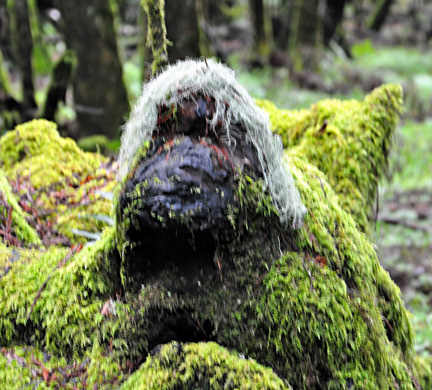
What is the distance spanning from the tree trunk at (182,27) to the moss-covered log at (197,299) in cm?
700

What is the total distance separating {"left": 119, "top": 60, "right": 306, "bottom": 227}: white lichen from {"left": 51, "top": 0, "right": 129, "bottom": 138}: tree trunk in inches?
225

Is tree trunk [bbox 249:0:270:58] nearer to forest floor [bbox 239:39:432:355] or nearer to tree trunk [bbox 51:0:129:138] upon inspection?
forest floor [bbox 239:39:432:355]

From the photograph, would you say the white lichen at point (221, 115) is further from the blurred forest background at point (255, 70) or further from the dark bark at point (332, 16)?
the dark bark at point (332, 16)

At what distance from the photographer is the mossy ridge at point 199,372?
1.85m

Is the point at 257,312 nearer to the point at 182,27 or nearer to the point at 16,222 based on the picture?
the point at 16,222

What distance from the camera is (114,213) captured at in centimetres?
215

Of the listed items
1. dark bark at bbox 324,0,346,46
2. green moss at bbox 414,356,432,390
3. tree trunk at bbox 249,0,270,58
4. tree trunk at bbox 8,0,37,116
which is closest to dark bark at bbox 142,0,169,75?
green moss at bbox 414,356,432,390

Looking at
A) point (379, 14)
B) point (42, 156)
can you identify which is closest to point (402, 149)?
point (42, 156)

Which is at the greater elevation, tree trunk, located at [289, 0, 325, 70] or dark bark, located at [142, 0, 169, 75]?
tree trunk, located at [289, 0, 325, 70]

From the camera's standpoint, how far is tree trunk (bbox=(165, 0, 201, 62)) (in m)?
8.64

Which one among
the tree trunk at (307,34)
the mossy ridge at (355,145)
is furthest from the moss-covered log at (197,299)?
the tree trunk at (307,34)

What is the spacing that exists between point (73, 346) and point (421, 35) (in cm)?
2721

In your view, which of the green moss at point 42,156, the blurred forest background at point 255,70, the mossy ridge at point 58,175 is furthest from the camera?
the blurred forest background at point 255,70

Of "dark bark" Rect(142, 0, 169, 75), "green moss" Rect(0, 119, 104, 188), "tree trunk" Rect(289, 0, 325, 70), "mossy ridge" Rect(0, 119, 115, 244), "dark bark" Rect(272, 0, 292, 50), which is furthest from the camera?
"dark bark" Rect(272, 0, 292, 50)
